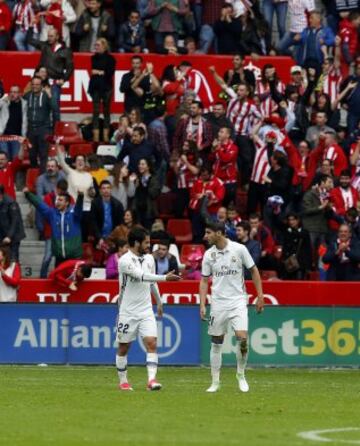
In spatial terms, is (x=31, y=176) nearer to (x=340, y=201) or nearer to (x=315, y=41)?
(x=340, y=201)

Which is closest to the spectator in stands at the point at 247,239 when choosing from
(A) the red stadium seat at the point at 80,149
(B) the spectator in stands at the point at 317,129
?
(B) the spectator in stands at the point at 317,129

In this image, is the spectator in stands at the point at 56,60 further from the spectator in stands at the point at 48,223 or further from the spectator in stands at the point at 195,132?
the spectator in stands at the point at 48,223

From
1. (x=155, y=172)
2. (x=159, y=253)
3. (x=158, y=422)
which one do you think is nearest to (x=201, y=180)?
(x=155, y=172)

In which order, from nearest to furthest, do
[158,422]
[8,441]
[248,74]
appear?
[8,441]
[158,422]
[248,74]

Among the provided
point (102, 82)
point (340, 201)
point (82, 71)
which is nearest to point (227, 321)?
point (340, 201)

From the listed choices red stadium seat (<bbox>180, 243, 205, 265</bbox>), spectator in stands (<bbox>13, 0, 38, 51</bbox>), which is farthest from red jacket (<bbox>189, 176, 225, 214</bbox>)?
spectator in stands (<bbox>13, 0, 38, 51</bbox>)

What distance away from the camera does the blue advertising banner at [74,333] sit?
2608 cm

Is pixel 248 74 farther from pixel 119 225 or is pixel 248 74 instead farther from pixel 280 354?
pixel 280 354

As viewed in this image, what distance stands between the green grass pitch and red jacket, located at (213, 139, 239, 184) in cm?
640

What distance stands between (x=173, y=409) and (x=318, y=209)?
12371mm

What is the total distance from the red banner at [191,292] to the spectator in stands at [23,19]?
7.39m

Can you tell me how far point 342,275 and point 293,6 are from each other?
8.07m

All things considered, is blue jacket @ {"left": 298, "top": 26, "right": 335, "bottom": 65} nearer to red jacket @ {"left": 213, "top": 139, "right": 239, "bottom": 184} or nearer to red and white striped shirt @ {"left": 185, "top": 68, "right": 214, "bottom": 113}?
red and white striped shirt @ {"left": 185, "top": 68, "right": 214, "bottom": 113}

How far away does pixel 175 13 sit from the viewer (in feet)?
111
